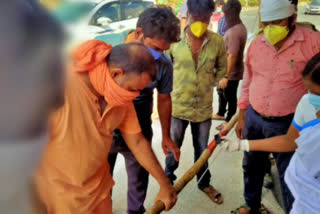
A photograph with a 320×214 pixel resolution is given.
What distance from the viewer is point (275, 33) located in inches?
71.7

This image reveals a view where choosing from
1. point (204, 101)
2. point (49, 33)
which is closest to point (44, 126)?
point (49, 33)

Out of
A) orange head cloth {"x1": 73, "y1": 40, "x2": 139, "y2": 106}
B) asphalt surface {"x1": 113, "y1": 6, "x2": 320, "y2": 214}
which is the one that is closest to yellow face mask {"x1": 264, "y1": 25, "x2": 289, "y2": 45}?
orange head cloth {"x1": 73, "y1": 40, "x2": 139, "y2": 106}

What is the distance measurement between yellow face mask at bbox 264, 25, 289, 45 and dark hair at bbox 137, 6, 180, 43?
2.01 feet

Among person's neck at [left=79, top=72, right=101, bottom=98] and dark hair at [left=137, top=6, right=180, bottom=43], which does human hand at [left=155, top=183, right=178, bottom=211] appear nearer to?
person's neck at [left=79, top=72, right=101, bottom=98]

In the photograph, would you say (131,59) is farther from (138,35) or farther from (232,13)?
(232,13)

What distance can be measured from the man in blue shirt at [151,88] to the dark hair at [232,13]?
1.73m

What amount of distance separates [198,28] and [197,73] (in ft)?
1.21

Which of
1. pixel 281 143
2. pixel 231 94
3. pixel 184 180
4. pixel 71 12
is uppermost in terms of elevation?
pixel 71 12

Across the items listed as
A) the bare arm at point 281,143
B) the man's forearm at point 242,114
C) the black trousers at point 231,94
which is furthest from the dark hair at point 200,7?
the black trousers at point 231,94

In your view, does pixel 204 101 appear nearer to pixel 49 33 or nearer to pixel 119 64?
pixel 119 64

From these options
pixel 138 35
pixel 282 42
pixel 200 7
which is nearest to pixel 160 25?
pixel 138 35

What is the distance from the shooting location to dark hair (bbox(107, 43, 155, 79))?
120 cm

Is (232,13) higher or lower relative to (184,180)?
higher

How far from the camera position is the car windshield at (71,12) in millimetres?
303
